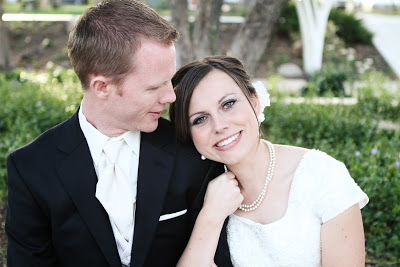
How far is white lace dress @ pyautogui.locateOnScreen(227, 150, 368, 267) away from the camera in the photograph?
91.9 inches

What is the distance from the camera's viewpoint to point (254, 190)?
2.55m

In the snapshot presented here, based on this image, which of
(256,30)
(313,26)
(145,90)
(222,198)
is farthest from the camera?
(313,26)

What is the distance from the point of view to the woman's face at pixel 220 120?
7.64 ft

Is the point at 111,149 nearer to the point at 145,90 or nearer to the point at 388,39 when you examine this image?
the point at 145,90

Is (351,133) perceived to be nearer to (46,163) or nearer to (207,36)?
(207,36)

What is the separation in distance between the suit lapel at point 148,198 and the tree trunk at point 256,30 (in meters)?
2.57

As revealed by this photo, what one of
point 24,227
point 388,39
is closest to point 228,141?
point 24,227

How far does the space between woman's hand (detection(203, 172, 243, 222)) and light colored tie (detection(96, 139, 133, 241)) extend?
40cm

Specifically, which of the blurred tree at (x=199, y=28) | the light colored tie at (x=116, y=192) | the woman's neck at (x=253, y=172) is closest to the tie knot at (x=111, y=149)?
the light colored tie at (x=116, y=192)

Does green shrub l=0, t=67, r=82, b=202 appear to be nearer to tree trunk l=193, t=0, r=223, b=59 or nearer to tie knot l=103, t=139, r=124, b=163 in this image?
tree trunk l=193, t=0, r=223, b=59

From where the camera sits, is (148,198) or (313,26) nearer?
(148,198)

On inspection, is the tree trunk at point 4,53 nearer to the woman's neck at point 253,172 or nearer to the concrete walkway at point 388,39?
the woman's neck at point 253,172

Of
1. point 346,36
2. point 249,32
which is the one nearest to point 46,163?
point 249,32

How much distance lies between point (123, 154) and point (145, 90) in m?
0.38
